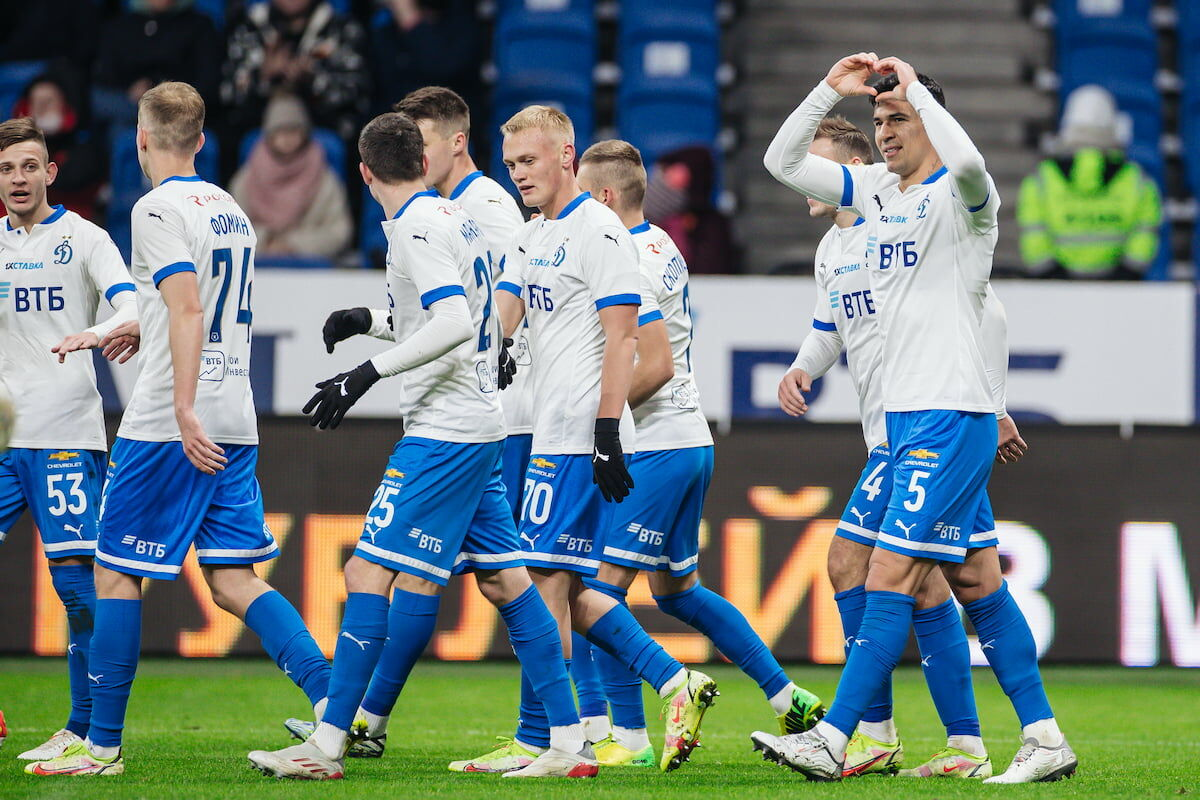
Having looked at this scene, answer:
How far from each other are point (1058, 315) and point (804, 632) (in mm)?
2900

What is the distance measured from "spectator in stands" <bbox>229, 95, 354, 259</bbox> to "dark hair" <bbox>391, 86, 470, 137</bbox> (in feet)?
19.4

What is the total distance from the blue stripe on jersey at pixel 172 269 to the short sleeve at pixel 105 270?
2.54 ft

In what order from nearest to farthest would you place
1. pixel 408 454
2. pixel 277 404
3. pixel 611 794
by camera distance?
pixel 611 794 → pixel 408 454 → pixel 277 404

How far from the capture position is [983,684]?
8.72 metres

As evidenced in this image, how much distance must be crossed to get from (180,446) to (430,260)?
3.25 ft

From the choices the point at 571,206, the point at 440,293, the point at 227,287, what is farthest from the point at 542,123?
the point at 227,287

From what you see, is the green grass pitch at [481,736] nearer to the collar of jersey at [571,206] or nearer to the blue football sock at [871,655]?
the blue football sock at [871,655]

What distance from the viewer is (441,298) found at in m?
4.96

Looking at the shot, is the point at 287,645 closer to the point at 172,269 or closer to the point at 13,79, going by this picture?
the point at 172,269

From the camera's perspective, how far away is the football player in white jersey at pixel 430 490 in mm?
4957

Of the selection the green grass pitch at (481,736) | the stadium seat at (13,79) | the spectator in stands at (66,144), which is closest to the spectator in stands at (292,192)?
the spectator in stands at (66,144)

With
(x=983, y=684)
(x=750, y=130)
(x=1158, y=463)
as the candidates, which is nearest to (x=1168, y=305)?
(x=1158, y=463)

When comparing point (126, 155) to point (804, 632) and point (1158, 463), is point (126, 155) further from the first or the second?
point (1158, 463)

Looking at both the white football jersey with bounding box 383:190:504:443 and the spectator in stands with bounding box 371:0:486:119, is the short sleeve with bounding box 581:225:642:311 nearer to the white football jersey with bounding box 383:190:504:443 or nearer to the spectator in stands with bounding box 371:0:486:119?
the white football jersey with bounding box 383:190:504:443
